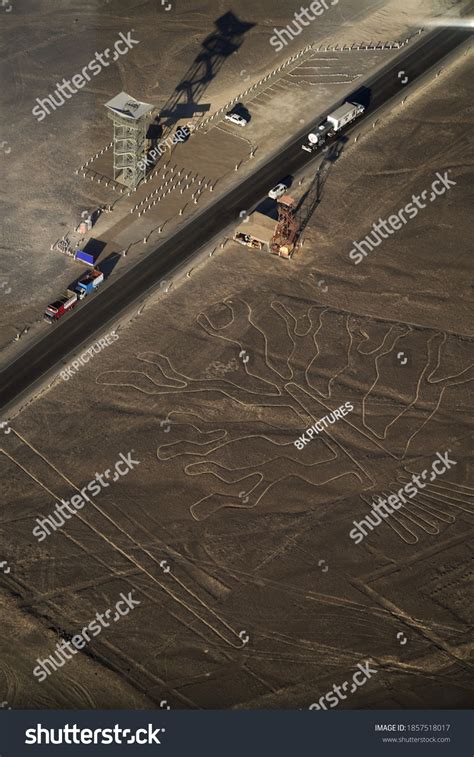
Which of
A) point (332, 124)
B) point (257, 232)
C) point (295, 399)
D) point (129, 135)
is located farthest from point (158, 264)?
point (332, 124)

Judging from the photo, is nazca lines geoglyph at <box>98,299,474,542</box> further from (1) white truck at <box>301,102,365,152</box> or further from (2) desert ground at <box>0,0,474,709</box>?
(1) white truck at <box>301,102,365,152</box>

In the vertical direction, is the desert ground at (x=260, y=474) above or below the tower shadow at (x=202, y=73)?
below

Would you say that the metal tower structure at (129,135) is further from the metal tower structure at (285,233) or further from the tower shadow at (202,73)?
the metal tower structure at (285,233)

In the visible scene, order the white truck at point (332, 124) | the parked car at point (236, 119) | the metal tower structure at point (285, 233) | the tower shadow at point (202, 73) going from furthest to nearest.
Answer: the tower shadow at point (202, 73) → the parked car at point (236, 119) → the white truck at point (332, 124) → the metal tower structure at point (285, 233)

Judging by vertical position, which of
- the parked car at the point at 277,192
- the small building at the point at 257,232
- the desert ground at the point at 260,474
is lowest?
the desert ground at the point at 260,474

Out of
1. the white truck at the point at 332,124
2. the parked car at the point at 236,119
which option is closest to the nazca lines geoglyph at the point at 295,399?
the white truck at the point at 332,124

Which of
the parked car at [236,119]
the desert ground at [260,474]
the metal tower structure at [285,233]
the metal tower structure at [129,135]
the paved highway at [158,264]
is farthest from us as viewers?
the parked car at [236,119]

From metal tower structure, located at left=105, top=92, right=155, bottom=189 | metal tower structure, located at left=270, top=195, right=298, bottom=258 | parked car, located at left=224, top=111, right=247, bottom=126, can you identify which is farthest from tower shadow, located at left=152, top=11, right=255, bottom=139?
metal tower structure, located at left=270, top=195, right=298, bottom=258

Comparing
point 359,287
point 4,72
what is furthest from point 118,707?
point 4,72
